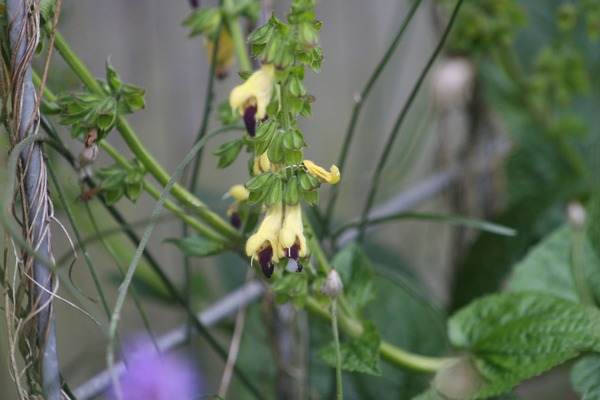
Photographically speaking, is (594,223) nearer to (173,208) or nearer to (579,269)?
(579,269)

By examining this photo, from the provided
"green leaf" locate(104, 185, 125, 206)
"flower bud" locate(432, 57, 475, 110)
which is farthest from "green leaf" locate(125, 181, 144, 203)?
"flower bud" locate(432, 57, 475, 110)

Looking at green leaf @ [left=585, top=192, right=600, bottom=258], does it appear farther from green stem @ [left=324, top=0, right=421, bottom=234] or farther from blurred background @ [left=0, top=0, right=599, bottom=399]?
green stem @ [left=324, top=0, right=421, bottom=234]

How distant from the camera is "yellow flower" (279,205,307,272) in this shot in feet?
1.39

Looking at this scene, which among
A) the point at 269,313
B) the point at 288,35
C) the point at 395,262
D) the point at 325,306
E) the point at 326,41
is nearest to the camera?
the point at 288,35

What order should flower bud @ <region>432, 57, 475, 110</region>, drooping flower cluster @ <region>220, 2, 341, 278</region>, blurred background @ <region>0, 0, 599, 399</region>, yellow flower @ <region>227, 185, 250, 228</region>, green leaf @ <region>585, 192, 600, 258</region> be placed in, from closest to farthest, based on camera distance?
drooping flower cluster @ <region>220, 2, 341, 278</region> → yellow flower @ <region>227, 185, 250, 228</region> → green leaf @ <region>585, 192, 600, 258</region> → blurred background @ <region>0, 0, 599, 399</region> → flower bud @ <region>432, 57, 475, 110</region>

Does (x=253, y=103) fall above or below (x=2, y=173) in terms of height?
above

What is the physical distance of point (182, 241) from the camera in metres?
0.53

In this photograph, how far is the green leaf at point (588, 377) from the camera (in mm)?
577

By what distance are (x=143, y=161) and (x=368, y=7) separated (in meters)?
1.40

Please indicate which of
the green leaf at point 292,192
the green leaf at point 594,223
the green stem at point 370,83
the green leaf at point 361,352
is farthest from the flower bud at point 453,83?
the green leaf at point 292,192

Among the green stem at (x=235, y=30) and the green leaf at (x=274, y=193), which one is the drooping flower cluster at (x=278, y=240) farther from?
the green stem at (x=235, y=30)

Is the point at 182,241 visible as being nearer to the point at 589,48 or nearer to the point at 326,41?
the point at 589,48

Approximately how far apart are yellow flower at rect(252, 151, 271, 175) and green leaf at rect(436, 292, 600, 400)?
256mm

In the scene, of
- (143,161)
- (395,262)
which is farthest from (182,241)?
(395,262)
